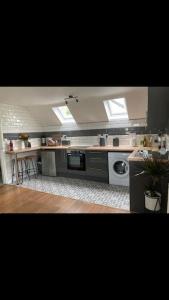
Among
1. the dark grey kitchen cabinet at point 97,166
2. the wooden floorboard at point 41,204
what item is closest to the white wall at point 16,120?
the wooden floorboard at point 41,204

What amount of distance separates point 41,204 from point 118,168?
178 centimetres

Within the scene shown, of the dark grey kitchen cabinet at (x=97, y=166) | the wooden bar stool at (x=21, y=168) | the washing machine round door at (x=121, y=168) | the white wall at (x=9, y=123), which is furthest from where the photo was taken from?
the wooden bar stool at (x=21, y=168)

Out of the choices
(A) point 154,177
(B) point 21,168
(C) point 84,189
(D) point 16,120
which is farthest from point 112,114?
(B) point 21,168

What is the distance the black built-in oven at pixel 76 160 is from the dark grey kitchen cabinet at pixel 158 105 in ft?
6.62

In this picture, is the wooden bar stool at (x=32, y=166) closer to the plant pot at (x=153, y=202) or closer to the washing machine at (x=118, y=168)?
the washing machine at (x=118, y=168)

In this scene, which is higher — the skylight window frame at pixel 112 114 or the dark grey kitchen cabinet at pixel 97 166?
the skylight window frame at pixel 112 114

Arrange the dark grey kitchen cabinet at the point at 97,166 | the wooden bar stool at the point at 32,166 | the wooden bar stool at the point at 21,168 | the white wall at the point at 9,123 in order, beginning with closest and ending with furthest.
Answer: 1. the dark grey kitchen cabinet at the point at 97,166
2. the white wall at the point at 9,123
3. the wooden bar stool at the point at 21,168
4. the wooden bar stool at the point at 32,166

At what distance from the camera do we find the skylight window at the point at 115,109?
393cm

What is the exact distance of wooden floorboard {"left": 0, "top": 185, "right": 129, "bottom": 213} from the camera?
8.59 feet

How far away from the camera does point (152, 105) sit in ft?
6.93

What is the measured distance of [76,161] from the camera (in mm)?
4293
